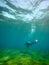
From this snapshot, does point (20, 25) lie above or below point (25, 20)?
above

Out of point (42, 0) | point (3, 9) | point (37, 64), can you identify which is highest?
point (3, 9)

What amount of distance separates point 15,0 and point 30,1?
1596 millimetres

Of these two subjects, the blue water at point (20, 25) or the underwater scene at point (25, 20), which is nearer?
the underwater scene at point (25, 20)

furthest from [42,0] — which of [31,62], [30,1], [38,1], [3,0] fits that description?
[31,62]

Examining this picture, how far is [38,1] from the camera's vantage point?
41.3 ft

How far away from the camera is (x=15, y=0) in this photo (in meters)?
12.8

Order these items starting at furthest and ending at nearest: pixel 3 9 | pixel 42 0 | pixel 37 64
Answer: pixel 3 9
pixel 42 0
pixel 37 64

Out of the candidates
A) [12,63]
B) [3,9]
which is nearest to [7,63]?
[12,63]

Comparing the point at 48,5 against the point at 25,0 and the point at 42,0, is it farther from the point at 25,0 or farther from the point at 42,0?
the point at 25,0

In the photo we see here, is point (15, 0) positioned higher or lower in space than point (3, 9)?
lower

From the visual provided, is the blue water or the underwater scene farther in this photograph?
the blue water

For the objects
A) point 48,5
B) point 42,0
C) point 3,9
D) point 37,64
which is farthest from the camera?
point 3,9

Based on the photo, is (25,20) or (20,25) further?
(20,25)

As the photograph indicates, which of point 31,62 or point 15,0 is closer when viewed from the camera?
point 31,62
